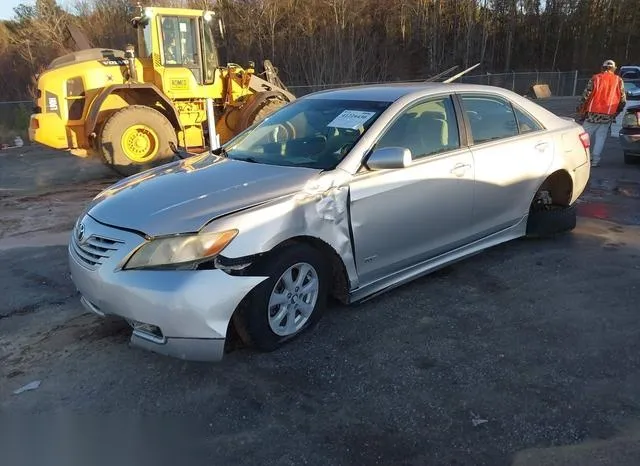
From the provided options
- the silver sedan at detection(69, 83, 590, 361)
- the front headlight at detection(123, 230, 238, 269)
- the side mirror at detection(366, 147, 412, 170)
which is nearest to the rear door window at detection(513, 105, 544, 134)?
the silver sedan at detection(69, 83, 590, 361)

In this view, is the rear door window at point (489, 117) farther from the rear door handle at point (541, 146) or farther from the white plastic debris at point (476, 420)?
the white plastic debris at point (476, 420)

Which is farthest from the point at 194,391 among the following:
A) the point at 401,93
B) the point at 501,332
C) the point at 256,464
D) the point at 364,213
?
the point at 401,93

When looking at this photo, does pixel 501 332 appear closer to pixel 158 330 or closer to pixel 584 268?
pixel 584 268

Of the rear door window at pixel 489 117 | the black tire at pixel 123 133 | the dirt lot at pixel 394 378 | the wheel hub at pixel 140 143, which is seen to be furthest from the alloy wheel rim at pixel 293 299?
the wheel hub at pixel 140 143

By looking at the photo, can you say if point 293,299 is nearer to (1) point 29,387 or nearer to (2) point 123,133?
(1) point 29,387

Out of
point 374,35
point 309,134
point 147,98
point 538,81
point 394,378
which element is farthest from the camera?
point 374,35

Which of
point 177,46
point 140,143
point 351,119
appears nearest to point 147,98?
point 140,143

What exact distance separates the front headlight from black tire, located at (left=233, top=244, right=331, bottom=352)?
12.1 inches

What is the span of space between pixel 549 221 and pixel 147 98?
26.2ft

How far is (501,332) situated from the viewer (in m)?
3.72

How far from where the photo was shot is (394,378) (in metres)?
3.21

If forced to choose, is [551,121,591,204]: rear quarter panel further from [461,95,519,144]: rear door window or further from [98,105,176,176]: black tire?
[98,105,176,176]: black tire

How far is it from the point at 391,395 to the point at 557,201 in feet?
11.5

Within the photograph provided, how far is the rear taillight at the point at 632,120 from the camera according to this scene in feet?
29.9
